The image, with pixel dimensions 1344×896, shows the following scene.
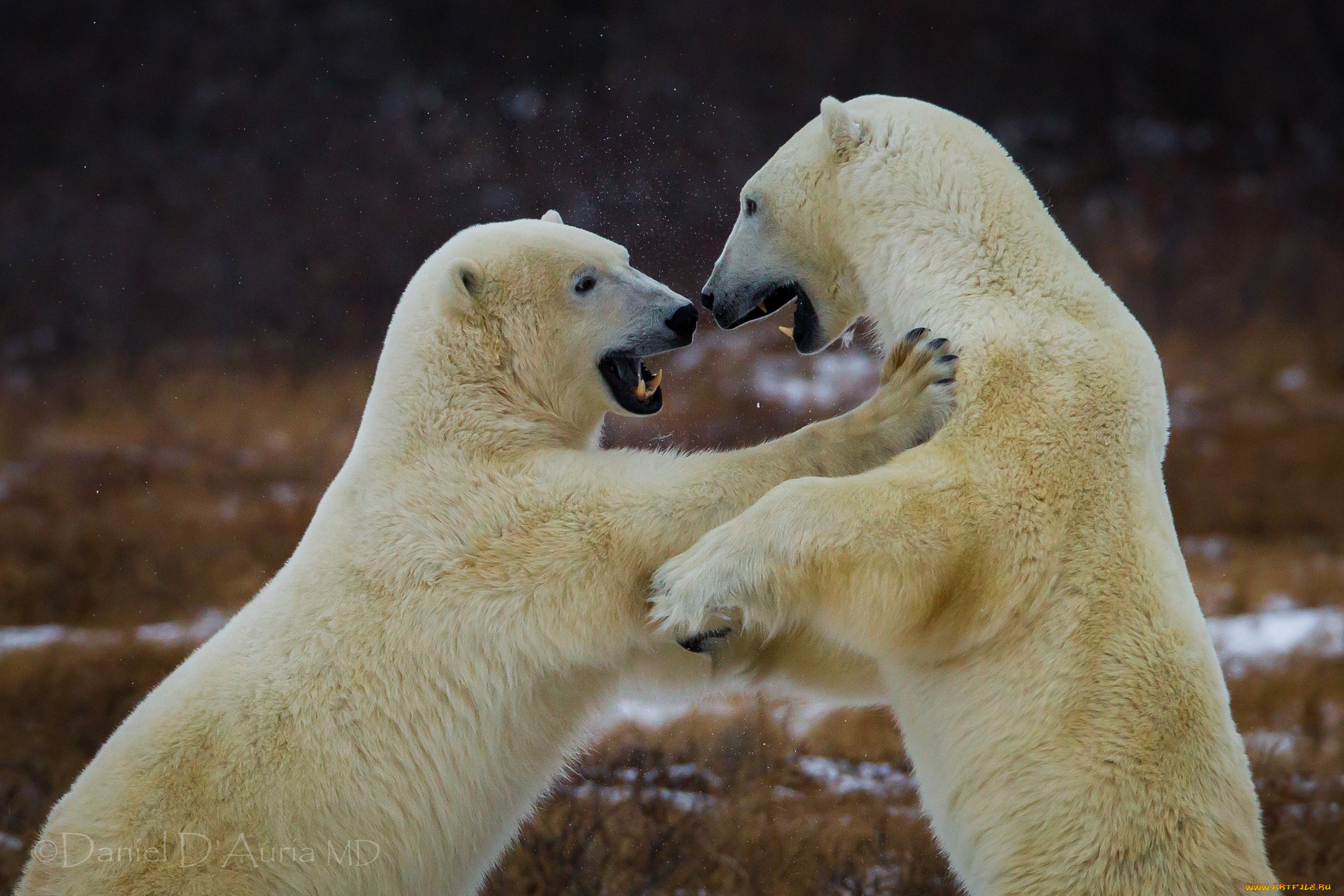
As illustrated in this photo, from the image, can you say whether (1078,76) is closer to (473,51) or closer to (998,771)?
(473,51)

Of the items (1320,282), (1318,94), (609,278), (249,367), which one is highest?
(1318,94)

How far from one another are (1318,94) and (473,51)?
30.9 ft

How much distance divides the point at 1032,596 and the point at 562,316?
1.31m

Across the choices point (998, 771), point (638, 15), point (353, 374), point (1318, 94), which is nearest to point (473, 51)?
point (638, 15)

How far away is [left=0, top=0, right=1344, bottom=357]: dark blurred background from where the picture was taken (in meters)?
12.0

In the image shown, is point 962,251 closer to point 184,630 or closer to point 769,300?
point 769,300

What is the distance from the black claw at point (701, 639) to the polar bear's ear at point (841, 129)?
3.77 feet

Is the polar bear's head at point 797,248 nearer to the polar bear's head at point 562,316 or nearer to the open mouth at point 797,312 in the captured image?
the open mouth at point 797,312

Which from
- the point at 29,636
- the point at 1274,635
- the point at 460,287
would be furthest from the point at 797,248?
the point at 1274,635

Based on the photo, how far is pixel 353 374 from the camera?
1123 cm

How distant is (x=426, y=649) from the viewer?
2.67m

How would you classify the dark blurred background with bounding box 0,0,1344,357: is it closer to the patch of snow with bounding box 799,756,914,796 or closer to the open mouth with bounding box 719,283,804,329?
the patch of snow with bounding box 799,756,914,796

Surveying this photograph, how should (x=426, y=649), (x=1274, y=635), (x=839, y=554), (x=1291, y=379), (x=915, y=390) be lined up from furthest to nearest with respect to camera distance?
(x=1291, y=379) < (x=1274, y=635) < (x=426, y=649) < (x=915, y=390) < (x=839, y=554)

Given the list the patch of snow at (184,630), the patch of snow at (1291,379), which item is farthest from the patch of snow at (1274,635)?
the patch of snow at (184,630)
